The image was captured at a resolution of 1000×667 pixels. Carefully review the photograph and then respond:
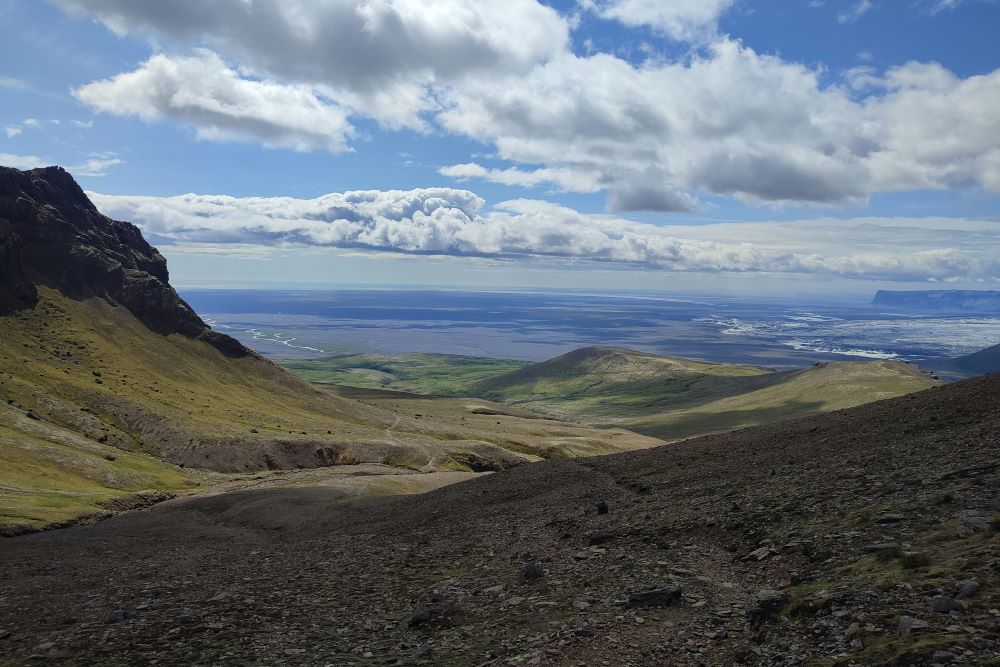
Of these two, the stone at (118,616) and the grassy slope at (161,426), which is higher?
the stone at (118,616)

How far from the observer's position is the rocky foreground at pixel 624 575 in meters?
15.2

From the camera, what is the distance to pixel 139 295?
176500 mm

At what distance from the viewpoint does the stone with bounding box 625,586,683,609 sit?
18.7 metres

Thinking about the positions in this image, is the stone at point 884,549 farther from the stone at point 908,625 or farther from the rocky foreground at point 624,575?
the stone at point 908,625

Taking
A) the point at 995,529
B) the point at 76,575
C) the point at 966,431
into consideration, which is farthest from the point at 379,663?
the point at 966,431

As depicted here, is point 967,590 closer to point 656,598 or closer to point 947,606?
point 947,606

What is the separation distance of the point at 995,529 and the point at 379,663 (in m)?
18.1

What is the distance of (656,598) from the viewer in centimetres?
1892

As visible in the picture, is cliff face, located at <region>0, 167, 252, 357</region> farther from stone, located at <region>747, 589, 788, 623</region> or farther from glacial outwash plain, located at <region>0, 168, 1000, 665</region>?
stone, located at <region>747, 589, 788, 623</region>

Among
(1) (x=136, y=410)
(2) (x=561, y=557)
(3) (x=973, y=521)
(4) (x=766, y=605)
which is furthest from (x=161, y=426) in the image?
(3) (x=973, y=521)

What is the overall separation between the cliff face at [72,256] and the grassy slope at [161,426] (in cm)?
567

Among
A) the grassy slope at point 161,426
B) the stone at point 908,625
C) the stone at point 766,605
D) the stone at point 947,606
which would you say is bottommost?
the grassy slope at point 161,426

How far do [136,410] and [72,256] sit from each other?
3311 inches

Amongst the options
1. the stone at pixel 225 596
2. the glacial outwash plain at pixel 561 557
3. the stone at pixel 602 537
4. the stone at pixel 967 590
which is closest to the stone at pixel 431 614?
the glacial outwash plain at pixel 561 557
